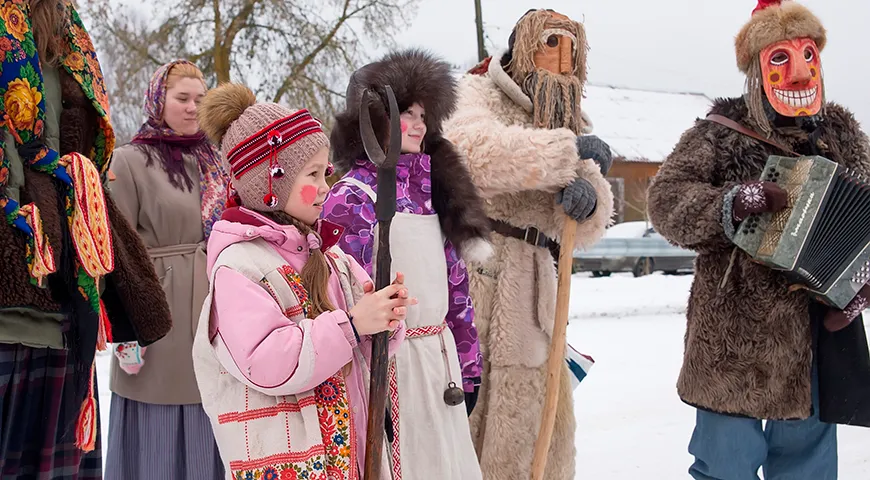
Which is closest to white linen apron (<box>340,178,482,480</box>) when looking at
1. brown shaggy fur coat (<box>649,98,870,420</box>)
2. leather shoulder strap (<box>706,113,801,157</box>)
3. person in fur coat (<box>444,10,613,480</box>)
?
person in fur coat (<box>444,10,613,480</box>)

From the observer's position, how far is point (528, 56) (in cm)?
333

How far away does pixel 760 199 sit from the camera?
2830 millimetres

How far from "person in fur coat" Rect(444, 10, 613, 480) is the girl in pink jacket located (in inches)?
44.0

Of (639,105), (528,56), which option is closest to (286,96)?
(528,56)

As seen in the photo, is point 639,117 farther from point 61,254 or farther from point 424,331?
point 61,254

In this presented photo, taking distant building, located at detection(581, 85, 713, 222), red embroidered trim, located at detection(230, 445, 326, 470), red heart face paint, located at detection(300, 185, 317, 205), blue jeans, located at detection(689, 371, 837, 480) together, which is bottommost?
blue jeans, located at detection(689, 371, 837, 480)

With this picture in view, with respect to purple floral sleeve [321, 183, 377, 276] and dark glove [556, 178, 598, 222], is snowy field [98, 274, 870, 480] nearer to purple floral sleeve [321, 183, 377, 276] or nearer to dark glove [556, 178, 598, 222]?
dark glove [556, 178, 598, 222]

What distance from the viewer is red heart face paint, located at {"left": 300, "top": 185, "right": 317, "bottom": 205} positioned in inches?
75.0

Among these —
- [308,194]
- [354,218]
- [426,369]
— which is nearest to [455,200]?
[354,218]

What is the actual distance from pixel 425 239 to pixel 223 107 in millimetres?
787

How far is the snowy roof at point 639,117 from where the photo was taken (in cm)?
2431

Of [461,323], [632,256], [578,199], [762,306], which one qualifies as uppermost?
[632,256]

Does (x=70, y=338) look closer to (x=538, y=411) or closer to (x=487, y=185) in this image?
(x=487, y=185)

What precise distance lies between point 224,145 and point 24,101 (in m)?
0.46
